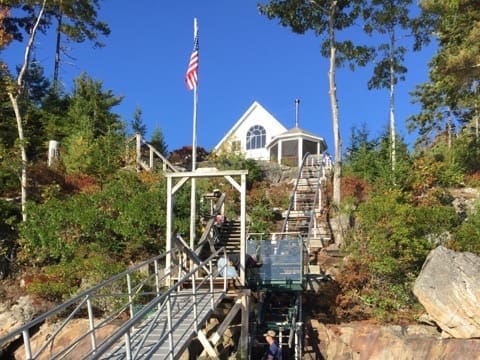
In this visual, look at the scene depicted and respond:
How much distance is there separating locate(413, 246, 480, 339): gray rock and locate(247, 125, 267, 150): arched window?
22053 millimetres

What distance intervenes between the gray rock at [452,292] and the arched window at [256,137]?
72.4 feet

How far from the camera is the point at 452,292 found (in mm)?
11742

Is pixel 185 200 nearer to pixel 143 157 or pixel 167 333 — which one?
pixel 143 157

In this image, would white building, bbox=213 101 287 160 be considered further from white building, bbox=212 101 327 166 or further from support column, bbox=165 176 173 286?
support column, bbox=165 176 173 286

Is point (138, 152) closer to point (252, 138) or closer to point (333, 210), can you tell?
point (333, 210)

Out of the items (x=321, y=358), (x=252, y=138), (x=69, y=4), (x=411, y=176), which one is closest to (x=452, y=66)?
(x=411, y=176)

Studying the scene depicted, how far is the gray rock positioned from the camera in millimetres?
11438

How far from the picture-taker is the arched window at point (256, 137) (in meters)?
33.9

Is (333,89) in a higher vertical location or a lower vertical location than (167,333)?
higher

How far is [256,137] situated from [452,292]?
23278mm

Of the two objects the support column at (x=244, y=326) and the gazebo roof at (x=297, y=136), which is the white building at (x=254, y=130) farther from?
the support column at (x=244, y=326)

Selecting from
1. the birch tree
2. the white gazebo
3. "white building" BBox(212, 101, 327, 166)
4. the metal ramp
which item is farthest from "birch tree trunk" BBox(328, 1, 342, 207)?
the metal ramp

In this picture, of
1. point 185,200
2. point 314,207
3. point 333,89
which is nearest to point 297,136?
point 333,89

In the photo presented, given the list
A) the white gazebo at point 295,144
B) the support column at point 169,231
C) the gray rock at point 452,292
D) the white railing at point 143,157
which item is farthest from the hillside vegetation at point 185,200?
the white gazebo at point 295,144
